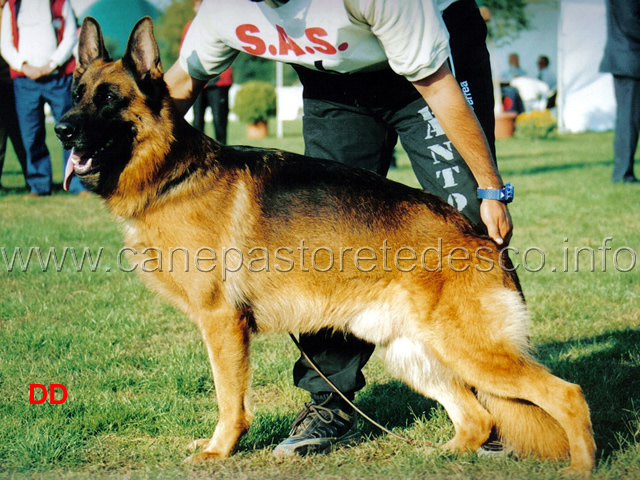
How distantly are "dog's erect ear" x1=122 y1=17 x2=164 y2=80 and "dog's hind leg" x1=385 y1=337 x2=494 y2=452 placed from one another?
5.42 ft

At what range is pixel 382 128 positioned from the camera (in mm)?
3299

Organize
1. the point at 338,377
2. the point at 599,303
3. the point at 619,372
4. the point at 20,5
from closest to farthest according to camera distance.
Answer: the point at 338,377, the point at 619,372, the point at 599,303, the point at 20,5

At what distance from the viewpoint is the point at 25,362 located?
3787 mm

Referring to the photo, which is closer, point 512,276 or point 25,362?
point 512,276

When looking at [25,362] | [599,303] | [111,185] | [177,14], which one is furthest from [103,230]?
[177,14]

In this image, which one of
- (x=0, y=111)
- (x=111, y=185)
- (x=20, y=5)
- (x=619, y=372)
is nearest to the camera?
(x=111, y=185)

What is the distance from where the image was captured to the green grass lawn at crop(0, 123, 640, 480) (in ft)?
9.08

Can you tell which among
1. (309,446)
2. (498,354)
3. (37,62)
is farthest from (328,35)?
(37,62)

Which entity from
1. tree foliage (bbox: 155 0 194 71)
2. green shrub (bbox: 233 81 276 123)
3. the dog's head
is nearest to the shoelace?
the dog's head

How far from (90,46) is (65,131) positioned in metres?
0.59

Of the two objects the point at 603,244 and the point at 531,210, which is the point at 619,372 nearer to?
the point at 603,244

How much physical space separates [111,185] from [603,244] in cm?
530

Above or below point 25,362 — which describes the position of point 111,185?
above

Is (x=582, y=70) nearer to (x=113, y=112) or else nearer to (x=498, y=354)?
(x=498, y=354)
